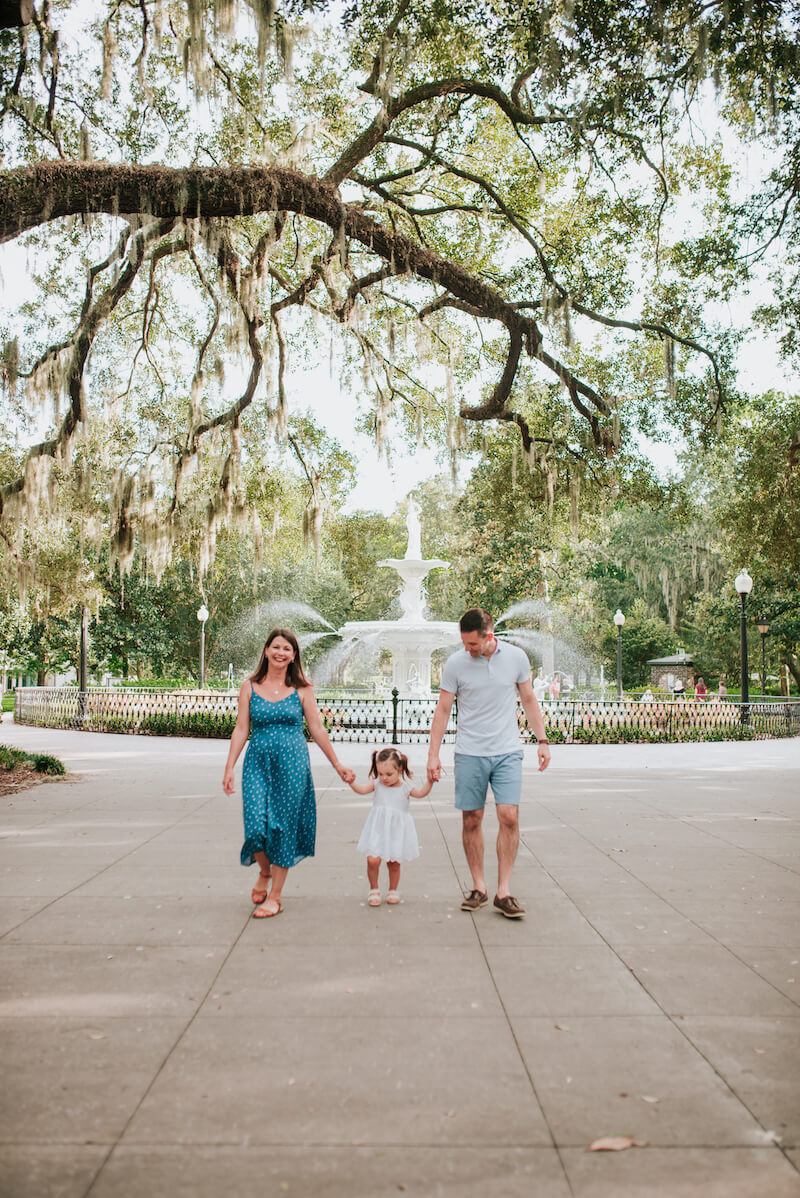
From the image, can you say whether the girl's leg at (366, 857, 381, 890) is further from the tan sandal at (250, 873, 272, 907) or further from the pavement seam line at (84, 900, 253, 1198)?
the pavement seam line at (84, 900, 253, 1198)

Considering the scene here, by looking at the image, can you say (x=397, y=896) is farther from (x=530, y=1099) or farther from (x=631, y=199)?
(x=631, y=199)

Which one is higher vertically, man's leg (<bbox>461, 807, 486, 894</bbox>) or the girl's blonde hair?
the girl's blonde hair

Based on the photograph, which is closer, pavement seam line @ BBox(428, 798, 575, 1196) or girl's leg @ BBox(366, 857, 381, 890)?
pavement seam line @ BBox(428, 798, 575, 1196)

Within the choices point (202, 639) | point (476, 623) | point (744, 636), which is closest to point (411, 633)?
point (744, 636)

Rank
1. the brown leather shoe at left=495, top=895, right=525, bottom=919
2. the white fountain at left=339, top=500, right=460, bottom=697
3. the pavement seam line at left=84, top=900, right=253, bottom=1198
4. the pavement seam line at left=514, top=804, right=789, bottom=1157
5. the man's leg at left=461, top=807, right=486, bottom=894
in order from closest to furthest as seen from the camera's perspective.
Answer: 1. the pavement seam line at left=84, top=900, right=253, bottom=1198
2. the pavement seam line at left=514, top=804, right=789, bottom=1157
3. the brown leather shoe at left=495, top=895, right=525, bottom=919
4. the man's leg at left=461, top=807, right=486, bottom=894
5. the white fountain at left=339, top=500, right=460, bottom=697

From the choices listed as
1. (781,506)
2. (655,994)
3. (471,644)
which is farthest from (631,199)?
(655,994)

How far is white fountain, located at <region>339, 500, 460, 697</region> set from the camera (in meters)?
21.5

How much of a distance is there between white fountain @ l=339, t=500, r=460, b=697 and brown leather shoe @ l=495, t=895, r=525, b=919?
51.5ft

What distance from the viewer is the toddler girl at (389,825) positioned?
554cm

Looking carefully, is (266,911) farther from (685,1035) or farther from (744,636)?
(744,636)

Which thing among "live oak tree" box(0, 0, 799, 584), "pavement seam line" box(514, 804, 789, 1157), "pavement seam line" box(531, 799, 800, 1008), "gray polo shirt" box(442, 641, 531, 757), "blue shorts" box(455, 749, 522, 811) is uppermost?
"live oak tree" box(0, 0, 799, 584)

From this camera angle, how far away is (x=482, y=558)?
3750 cm

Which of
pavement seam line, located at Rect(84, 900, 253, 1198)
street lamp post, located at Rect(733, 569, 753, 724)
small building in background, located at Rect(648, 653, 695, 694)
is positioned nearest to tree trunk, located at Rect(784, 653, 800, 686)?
small building in background, located at Rect(648, 653, 695, 694)

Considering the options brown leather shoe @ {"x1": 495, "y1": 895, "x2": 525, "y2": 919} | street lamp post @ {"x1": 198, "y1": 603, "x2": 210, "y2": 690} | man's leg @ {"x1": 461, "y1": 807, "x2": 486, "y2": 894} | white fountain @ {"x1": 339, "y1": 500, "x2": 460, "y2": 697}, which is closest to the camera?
brown leather shoe @ {"x1": 495, "y1": 895, "x2": 525, "y2": 919}
